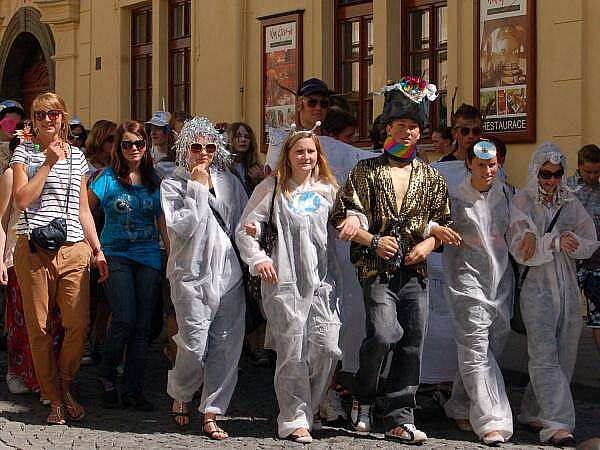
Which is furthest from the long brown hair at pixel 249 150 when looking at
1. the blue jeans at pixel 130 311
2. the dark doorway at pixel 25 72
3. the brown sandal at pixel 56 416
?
the dark doorway at pixel 25 72

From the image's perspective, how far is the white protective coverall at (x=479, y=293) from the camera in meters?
7.01

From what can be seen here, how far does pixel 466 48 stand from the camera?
41.3ft

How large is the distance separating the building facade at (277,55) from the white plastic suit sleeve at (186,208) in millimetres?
5087

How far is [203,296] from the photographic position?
285 inches

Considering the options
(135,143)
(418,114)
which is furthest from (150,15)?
(418,114)

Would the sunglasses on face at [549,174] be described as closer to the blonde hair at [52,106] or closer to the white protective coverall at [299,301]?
the white protective coverall at [299,301]

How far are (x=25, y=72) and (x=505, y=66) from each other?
13764 mm

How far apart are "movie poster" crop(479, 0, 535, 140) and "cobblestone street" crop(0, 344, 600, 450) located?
3.95m

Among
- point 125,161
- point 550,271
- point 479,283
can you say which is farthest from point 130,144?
point 550,271

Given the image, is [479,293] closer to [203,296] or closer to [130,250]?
[203,296]

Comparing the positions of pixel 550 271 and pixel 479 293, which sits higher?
pixel 550 271

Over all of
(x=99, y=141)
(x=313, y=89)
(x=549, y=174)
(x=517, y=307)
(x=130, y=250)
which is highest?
(x=313, y=89)

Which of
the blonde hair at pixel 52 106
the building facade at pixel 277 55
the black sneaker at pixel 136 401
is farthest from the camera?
the building facade at pixel 277 55

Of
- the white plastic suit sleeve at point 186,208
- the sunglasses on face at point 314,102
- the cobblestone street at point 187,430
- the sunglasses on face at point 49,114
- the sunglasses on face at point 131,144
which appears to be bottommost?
the cobblestone street at point 187,430
